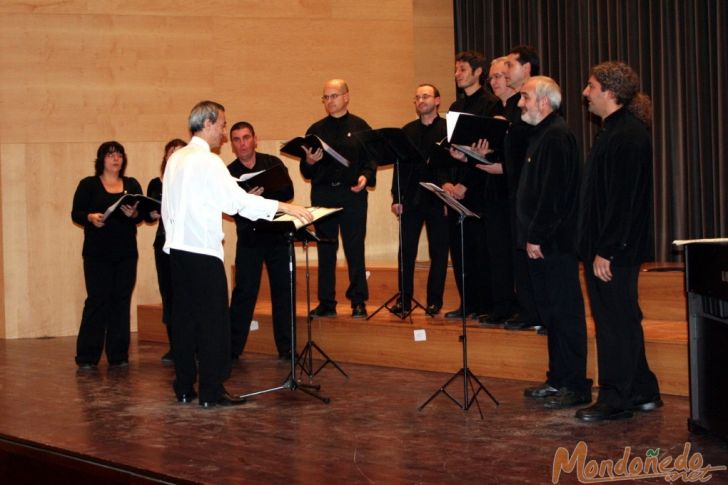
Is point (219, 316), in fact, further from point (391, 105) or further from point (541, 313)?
point (391, 105)

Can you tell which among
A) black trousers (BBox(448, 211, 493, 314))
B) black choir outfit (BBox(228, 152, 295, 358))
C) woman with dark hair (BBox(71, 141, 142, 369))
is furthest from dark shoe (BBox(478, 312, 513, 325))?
woman with dark hair (BBox(71, 141, 142, 369))

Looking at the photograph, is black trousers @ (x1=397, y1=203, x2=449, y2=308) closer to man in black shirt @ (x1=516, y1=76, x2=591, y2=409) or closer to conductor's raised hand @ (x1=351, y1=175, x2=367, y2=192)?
conductor's raised hand @ (x1=351, y1=175, x2=367, y2=192)

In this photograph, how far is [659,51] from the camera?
26.4ft

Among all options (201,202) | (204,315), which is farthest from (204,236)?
(204,315)

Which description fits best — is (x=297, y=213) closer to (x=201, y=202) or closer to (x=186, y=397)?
(x=201, y=202)

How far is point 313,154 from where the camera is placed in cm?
679

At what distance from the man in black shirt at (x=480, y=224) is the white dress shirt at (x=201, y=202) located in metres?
1.50

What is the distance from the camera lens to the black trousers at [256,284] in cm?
714

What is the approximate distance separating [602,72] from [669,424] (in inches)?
69.4

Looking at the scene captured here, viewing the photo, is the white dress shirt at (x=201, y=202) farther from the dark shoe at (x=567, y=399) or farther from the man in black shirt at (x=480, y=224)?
the dark shoe at (x=567, y=399)

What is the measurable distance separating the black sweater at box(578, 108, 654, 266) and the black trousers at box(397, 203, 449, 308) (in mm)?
2151

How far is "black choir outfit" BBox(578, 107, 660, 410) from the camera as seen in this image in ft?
15.8

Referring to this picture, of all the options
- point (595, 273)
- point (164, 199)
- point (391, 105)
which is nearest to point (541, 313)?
point (595, 273)

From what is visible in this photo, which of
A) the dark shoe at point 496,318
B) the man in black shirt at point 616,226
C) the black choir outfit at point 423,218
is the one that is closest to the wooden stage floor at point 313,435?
the man in black shirt at point 616,226
